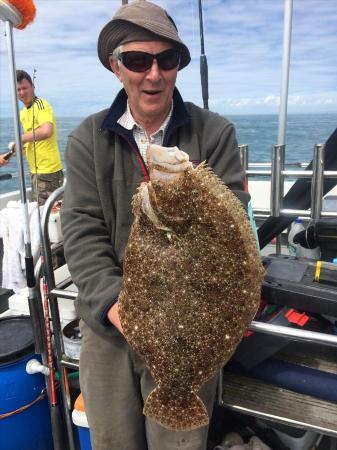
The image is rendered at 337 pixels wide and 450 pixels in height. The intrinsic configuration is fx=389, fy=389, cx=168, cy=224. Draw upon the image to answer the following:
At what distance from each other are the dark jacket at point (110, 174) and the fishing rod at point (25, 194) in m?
0.52

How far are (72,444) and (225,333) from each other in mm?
1912

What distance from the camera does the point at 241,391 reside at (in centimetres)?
239

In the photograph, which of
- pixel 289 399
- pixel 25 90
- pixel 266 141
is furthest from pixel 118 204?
pixel 266 141

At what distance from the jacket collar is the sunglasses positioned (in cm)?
27

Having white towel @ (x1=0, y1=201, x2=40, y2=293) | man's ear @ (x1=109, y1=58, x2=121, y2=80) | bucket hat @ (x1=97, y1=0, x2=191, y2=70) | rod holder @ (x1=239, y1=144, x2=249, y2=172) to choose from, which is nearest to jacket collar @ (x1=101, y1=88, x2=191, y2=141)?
man's ear @ (x1=109, y1=58, x2=121, y2=80)

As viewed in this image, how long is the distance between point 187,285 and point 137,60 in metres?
1.11

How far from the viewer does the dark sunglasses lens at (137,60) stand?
73.4 inches

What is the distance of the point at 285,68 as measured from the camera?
384 centimetres

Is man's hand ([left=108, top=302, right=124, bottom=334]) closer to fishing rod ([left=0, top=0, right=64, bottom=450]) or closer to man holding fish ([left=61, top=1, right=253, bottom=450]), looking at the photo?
man holding fish ([left=61, top=1, right=253, bottom=450])

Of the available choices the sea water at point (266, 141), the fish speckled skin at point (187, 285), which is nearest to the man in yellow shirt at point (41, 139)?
the sea water at point (266, 141)

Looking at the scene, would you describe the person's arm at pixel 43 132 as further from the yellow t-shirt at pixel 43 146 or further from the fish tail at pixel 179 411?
the fish tail at pixel 179 411

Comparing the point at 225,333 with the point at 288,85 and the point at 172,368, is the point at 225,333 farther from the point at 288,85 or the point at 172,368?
the point at 288,85

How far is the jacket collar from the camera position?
82.7 inches

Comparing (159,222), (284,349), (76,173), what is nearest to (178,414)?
(159,222)
